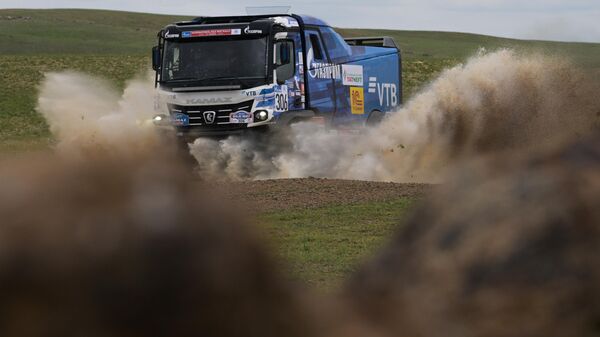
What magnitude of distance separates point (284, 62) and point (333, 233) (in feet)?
22.0

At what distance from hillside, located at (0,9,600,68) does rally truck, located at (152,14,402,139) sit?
54992 millimetres

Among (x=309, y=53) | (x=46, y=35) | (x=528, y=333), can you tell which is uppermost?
(x=528, y=333)

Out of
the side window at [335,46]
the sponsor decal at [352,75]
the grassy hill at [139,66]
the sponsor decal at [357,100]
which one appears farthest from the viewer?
the sponsor decal at [357,100]

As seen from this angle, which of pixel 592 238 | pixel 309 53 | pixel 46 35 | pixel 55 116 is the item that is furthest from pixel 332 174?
pixel 46 35

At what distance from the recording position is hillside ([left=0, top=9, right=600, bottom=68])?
83.4 metres

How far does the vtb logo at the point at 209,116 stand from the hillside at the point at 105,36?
184ft

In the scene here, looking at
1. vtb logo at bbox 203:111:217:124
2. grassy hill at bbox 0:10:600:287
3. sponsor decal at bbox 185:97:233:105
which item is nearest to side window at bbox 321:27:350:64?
sponsor decal at bbox 185:97:233:105

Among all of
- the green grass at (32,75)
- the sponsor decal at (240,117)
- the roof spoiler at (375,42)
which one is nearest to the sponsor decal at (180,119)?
the sponsor decal at (240,117)

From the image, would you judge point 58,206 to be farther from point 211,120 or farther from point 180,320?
point 211,120

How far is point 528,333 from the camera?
4.64ft

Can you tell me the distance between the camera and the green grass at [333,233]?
37.0ft

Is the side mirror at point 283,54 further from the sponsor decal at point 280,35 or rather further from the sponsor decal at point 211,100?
the sponsor decal at point 211,100

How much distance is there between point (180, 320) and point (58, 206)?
14 centimetres

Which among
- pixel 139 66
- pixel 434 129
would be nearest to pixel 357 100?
pixel 434 129
